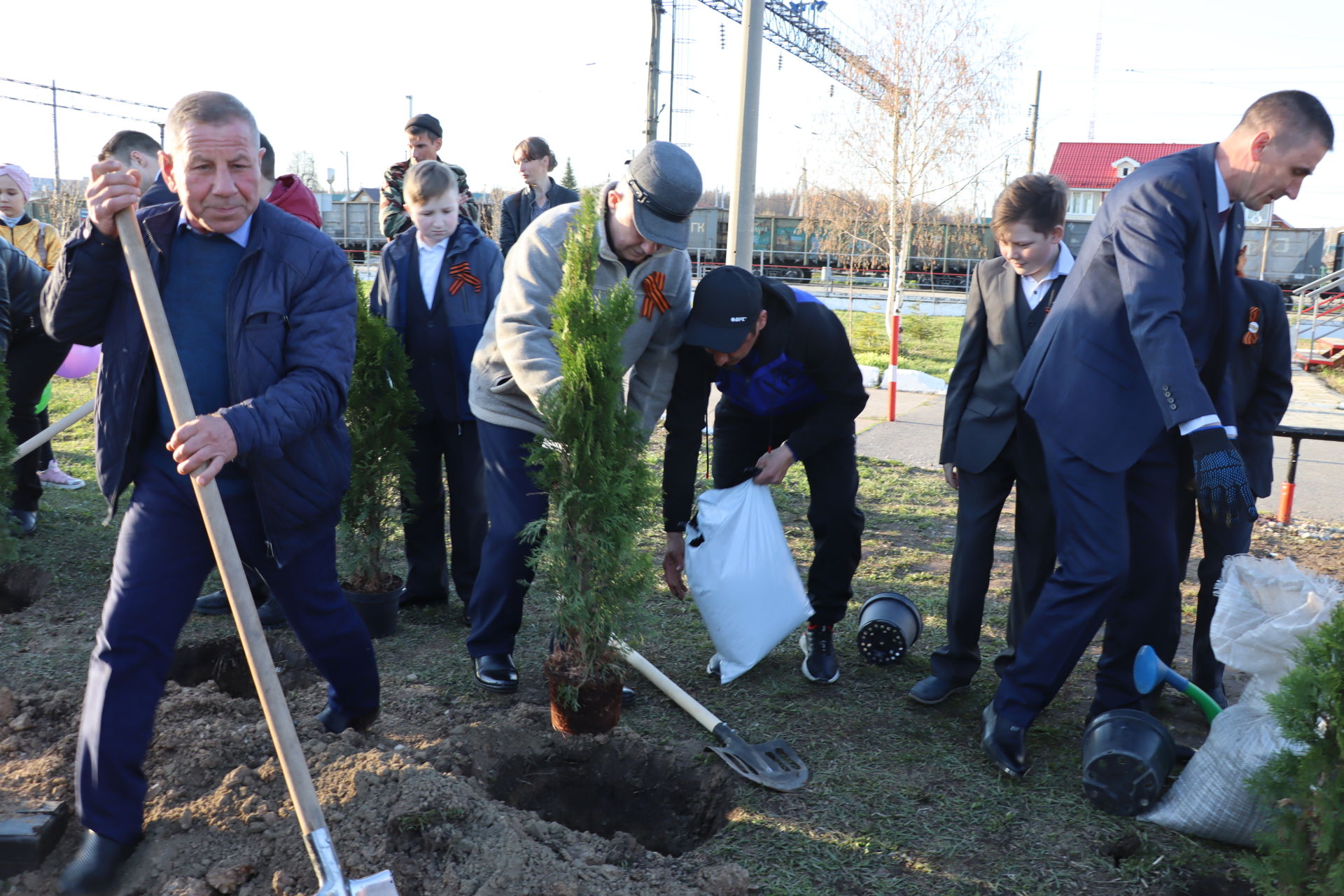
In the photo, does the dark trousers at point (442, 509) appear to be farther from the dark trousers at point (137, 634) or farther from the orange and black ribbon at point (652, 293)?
the dark trousers at point (137, 634)

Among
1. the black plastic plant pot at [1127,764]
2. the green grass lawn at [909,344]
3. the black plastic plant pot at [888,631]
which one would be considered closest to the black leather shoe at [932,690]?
the black plastic plant pot at [888,631]

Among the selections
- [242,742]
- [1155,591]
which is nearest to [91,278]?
[242,742]

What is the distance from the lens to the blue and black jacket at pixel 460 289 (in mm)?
4430

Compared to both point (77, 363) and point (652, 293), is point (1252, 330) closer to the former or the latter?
point (652, 293)

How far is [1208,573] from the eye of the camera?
3.86 m

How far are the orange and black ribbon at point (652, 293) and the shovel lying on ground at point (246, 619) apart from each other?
152 cm

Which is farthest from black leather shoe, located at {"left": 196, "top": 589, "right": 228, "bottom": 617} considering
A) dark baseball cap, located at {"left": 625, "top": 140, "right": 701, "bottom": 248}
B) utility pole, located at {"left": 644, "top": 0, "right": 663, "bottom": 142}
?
utility pole, located at {"left": 644, "top": 0, "right": 663, "bottom": 142}

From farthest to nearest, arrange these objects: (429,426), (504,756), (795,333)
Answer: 1. (429,426)
2. (795,333)
3. (504,756)

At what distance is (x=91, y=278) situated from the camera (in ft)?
8.10

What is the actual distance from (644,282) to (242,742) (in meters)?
1.96

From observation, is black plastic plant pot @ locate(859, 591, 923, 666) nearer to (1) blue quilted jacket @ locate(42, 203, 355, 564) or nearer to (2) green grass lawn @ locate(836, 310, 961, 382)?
(1) blue quilted jacket @ locate(42, 203, 355, 564)

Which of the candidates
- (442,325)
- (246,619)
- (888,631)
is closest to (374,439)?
(442,325)

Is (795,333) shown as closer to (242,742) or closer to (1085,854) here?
(1085,854)

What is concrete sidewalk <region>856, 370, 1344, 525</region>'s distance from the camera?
7.01 m
